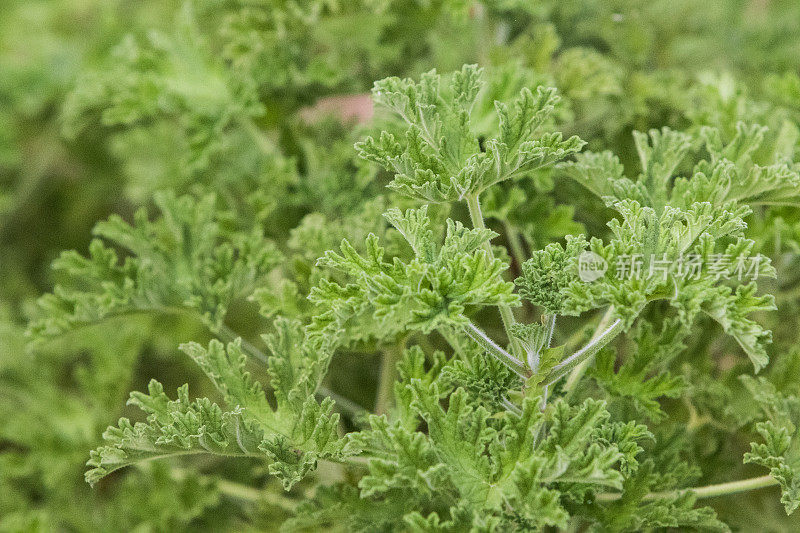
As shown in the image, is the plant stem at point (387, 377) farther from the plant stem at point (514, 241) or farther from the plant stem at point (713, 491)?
the plant stem at point (713, 491)

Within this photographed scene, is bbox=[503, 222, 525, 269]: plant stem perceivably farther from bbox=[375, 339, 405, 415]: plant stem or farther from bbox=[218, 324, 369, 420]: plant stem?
bbox=[218, 324, 369, 420]: plant stem

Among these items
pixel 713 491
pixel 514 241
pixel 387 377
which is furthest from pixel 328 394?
pixel 713 491

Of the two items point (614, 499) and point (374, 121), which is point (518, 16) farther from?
point (614, 499)

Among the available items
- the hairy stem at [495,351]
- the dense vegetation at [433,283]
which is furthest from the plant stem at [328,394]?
the hairy stem at [495,351]

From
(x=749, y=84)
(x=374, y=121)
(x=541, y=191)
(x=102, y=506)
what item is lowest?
(x=102, y=506)

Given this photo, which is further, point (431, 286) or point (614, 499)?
point (614, 499)

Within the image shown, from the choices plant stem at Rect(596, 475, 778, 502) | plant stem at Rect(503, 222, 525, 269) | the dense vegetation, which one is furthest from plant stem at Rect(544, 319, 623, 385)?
plant stem at Rect(503, 222, 525, 269)

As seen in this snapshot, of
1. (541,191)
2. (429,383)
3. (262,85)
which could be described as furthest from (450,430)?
(262,85)

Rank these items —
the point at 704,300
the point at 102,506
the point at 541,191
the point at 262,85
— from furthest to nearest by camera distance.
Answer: the point at 102,506, the point at 262,85, the point at 541,191, the point at 704,300
